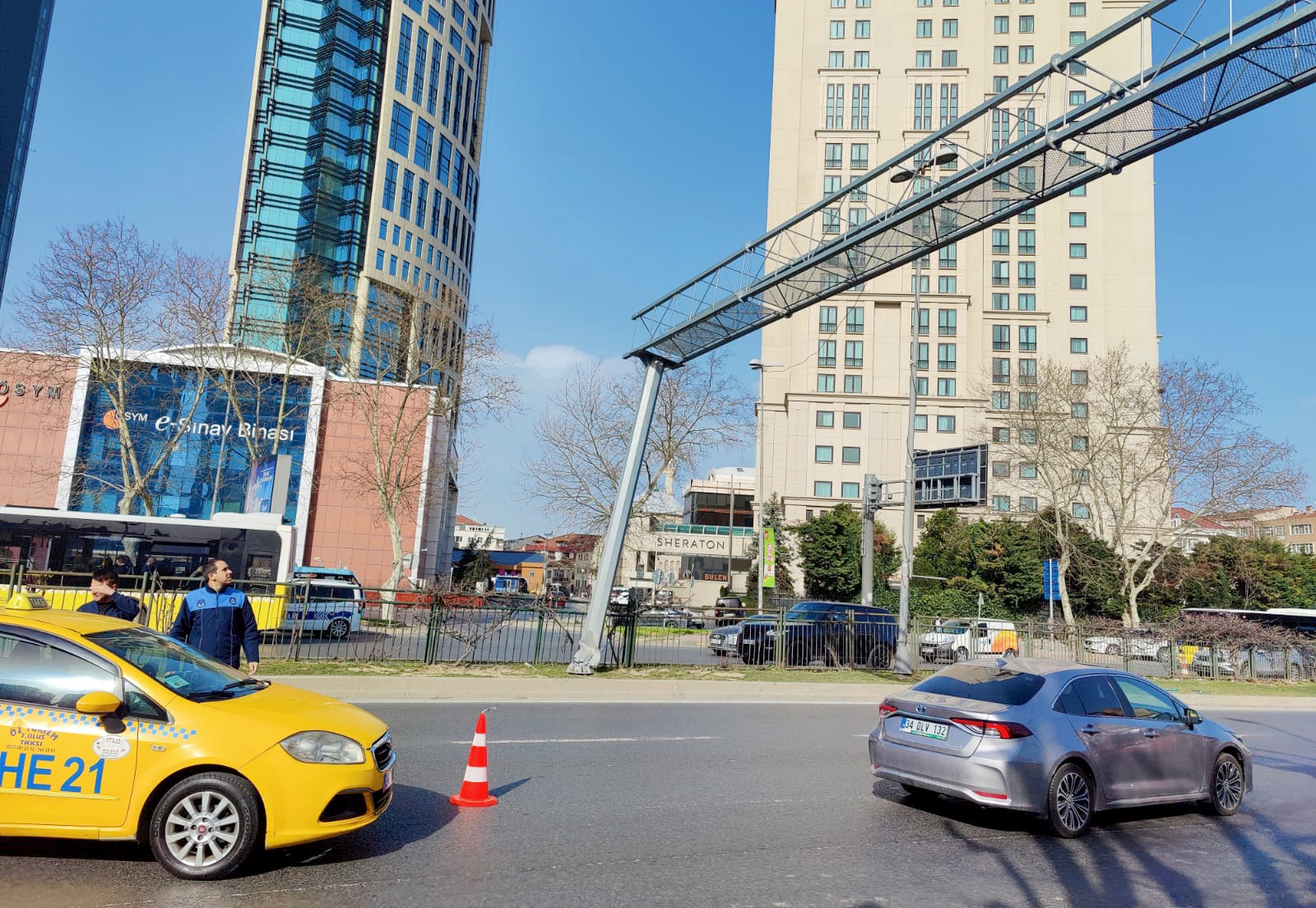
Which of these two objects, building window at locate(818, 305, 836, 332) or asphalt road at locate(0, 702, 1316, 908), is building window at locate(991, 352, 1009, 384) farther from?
asphalt road at locate(0, 702, 1316, 908)

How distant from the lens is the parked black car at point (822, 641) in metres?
20.7

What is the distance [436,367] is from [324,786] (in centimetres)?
3086

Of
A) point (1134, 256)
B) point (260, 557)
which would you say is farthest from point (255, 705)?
point (1134, 256)

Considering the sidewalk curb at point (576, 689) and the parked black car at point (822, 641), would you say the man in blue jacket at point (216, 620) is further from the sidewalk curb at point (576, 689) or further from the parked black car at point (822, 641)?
the parked black car at point (822, 641)

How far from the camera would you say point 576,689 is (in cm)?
1563

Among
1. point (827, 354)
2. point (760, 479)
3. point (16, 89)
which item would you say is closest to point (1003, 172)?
point (760, 479)

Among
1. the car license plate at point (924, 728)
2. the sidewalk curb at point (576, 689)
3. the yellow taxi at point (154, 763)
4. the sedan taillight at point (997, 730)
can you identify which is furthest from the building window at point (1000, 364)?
the yellow taxi at point (154, 763)

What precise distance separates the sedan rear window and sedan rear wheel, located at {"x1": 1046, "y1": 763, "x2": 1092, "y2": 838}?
62cm

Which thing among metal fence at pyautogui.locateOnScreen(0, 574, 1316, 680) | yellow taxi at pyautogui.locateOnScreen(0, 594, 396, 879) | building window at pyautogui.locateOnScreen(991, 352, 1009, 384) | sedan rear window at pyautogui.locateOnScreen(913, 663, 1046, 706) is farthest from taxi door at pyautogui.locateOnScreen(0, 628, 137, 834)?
building window at pyautogui.locateOnScreen(991, 352, 1009, 384)

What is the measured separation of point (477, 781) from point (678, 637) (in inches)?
601

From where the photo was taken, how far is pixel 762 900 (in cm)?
523

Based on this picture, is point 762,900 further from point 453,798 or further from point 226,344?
point 226,344

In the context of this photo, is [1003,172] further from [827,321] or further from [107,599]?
[827,321]

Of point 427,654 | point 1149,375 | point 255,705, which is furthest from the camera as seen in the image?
point 1149,375
